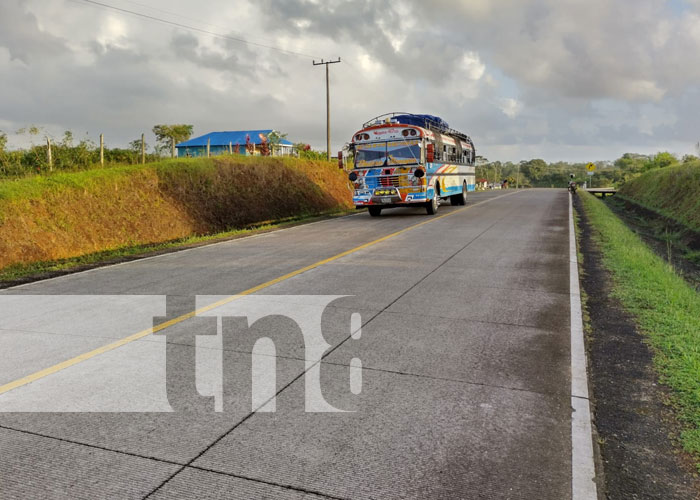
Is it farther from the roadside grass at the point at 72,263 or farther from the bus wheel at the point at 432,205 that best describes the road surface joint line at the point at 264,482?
the bus wheel at the point at 432,205

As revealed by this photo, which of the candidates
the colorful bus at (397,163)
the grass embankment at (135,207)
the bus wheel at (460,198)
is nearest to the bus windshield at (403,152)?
the colorful bus at (397,163)

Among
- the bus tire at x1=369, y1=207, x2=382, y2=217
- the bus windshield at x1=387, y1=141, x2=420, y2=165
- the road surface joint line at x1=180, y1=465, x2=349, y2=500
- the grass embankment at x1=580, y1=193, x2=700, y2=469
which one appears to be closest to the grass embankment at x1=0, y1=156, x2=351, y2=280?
the bus tire at x1=369, y1=207, x2=382, y2=217

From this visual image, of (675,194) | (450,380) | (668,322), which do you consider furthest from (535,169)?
(450,380)

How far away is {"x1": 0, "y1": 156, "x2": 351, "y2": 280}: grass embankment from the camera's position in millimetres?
12711

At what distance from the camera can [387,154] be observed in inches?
762

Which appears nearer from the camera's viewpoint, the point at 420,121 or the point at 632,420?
the point at 632,420

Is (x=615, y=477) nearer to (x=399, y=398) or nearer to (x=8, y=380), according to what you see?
(x=399, y=398)

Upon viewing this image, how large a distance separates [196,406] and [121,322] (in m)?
2.75

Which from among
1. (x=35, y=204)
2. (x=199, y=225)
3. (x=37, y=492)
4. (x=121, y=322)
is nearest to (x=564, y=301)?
(x=121, y=322)

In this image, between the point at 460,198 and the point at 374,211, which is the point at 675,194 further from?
the point at 374,211

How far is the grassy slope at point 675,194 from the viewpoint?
23.6 metres

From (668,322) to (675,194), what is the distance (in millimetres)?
26567

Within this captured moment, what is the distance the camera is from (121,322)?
6.24 m

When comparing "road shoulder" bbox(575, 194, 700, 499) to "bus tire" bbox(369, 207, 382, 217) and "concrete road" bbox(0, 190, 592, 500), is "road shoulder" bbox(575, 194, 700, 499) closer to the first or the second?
"concrete road" bbox(0, 190, 592, 500)
